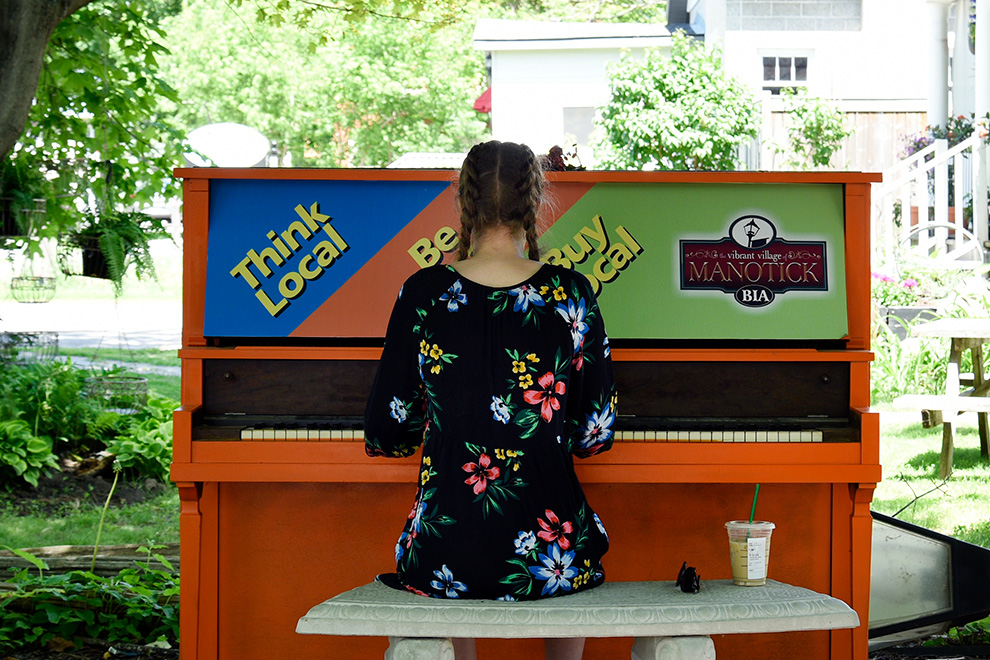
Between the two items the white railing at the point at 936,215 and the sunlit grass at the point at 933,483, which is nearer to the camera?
the sunlit grass at the point at 933,483

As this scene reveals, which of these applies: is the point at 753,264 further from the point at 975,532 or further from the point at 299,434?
the point at 975,532

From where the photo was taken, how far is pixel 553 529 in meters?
2.39

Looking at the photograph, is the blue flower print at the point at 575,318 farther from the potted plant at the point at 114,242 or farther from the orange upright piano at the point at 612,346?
the potted plant at the point at 114,242

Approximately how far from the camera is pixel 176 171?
2.90 m

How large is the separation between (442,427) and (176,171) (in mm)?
1117

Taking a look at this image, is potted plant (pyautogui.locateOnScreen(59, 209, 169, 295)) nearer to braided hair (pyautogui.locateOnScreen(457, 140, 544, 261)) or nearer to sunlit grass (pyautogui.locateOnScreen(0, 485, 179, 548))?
sunlit grass (pyautogui.locateOnScreen(0, 485, 179, 548))

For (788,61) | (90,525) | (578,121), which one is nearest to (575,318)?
(90,525)

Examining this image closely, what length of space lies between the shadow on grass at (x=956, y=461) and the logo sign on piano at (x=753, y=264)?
3.54 meters

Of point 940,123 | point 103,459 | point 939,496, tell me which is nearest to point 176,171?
point 103,459

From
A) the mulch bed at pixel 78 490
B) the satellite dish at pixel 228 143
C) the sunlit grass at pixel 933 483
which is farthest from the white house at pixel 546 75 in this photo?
the mulch bed at pixel 78 490

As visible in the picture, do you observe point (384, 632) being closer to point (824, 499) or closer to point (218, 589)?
point (218, 589)

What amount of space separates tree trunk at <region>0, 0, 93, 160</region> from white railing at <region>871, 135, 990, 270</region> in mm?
7923

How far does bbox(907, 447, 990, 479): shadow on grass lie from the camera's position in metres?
6.18

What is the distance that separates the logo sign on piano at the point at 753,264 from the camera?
3.03 meters
